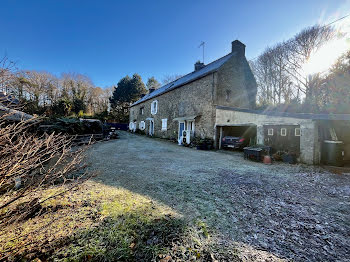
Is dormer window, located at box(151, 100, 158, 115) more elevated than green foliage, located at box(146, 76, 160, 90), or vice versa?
green foliage, located at box(146, 76, 160, 90)

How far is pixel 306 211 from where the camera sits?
2.79 metres

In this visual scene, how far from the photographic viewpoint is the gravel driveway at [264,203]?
2.00 m

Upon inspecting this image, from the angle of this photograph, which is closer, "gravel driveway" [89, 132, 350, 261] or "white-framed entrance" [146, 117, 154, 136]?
"gravel driveway" [89, 132, 350, 261]

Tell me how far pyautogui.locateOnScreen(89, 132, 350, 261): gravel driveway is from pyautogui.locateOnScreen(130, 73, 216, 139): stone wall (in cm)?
646

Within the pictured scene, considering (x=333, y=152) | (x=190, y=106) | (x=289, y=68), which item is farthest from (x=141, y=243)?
(x=289, y=68)

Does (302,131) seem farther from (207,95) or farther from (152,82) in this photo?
(152,82)

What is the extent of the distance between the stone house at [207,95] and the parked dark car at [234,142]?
0.89 meters

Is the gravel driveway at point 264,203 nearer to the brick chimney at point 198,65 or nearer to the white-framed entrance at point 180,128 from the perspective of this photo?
the white-framed entrance at point 180,128

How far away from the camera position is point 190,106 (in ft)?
42.4

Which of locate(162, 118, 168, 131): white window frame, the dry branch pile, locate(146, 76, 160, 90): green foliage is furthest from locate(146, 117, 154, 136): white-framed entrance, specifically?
locate(146, 76, 160, 90): green foliage

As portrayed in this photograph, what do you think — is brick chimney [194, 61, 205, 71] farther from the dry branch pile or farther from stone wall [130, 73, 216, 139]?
the dry branch pile

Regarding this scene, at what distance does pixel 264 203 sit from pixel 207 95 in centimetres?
936

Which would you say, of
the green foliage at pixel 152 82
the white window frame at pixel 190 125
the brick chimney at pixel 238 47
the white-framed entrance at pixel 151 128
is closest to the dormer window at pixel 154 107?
the white-framed entrance at pixel 151 128

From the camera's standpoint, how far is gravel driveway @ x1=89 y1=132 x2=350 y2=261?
6.56ft
